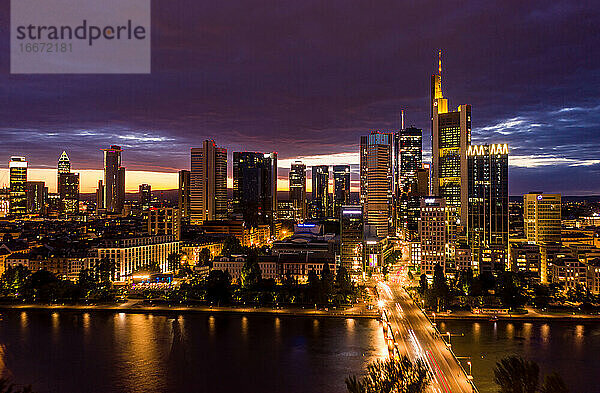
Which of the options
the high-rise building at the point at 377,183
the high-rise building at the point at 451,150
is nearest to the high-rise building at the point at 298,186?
the high-rise building at the point at 377,183

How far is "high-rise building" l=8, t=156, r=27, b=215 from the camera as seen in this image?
10312cm

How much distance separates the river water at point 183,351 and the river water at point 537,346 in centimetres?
421

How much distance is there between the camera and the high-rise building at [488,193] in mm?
54562

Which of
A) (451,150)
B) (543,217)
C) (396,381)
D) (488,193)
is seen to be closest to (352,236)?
(488,193)

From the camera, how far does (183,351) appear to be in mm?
22859

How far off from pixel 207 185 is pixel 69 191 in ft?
189

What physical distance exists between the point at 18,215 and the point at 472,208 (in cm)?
8805

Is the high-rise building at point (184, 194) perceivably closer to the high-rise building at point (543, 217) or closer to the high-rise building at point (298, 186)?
the high-rise building at point (298, 186)

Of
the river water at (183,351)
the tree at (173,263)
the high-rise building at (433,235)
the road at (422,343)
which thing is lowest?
the river water at (183,351)

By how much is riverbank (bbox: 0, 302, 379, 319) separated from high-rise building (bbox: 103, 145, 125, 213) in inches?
3757

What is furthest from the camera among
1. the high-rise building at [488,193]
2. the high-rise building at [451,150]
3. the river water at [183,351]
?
the high-rise building at [451,150]

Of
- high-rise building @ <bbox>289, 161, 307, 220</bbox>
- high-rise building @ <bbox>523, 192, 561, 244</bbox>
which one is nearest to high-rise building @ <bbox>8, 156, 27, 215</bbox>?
high-rise building @ <bbox>289, 161, 307, 220</bbox>

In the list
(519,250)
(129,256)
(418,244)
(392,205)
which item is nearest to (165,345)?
(129,256)

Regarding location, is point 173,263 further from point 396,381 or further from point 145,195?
point 145,195
